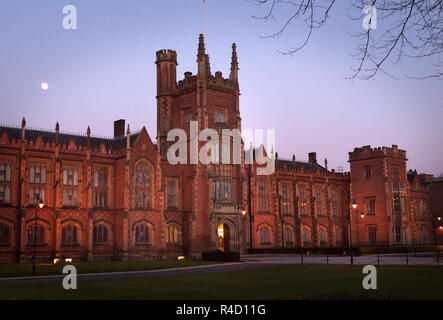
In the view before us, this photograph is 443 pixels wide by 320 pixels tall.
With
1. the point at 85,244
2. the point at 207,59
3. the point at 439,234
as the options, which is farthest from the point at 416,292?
the point at 439,234

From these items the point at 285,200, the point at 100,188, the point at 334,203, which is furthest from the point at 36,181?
the point at 334,203

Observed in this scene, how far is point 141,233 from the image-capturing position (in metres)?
52.1

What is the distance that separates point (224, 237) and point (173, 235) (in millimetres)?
6415

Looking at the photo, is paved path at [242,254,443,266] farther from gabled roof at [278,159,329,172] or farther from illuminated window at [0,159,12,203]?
gabled roof at [278,159,329,172]

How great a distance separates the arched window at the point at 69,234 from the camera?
4869cm

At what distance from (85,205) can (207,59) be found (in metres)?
22.8

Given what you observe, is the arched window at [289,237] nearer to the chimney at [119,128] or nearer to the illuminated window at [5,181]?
the chimney at [119,128]

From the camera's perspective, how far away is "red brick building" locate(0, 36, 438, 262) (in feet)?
157

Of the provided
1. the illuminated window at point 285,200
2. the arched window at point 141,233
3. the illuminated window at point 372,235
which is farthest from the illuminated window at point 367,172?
the arched window at point 141,233

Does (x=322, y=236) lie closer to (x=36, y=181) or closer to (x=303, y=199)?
(x=303, y=199)

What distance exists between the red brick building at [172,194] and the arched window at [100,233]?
10 cm

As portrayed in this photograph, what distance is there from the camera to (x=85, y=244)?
1951 inches

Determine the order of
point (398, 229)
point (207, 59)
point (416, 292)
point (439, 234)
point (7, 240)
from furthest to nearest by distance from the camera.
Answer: point (439, 234) → point (398, 229) → point (207, 59) → point (7, 240) → point (416, 292)
